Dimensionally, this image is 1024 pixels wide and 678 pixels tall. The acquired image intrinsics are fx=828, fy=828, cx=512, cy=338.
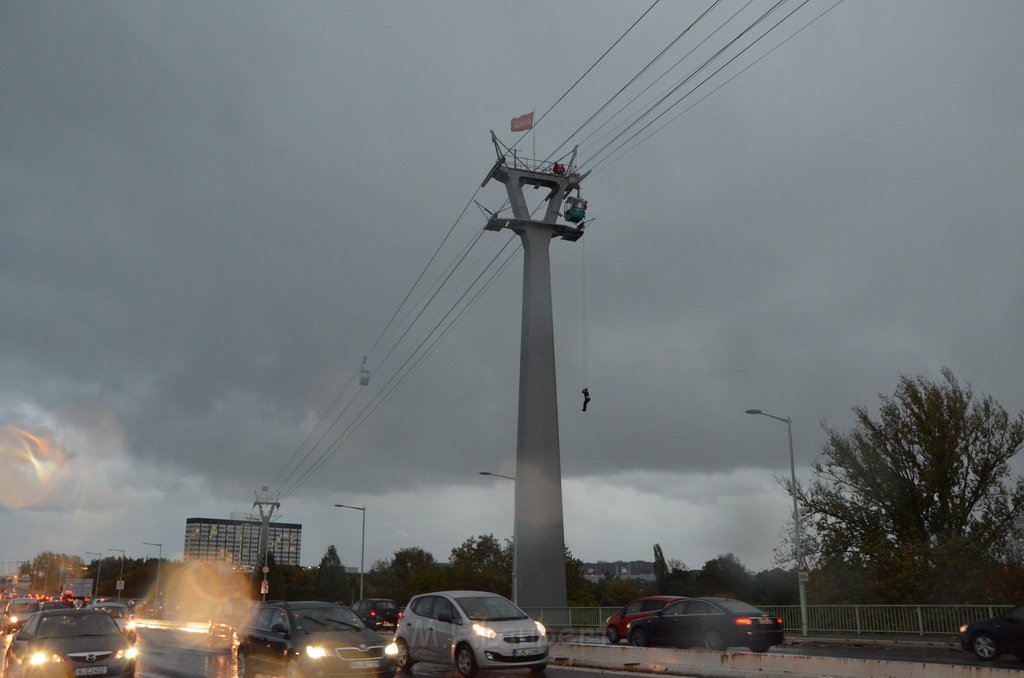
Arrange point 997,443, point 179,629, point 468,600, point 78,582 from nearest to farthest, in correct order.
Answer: point 468,600, point 179,629, point 997,443, point 78,582

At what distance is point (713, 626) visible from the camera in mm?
21016

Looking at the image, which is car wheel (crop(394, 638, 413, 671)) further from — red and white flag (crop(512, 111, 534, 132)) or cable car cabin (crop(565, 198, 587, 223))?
cable car cabin (crop(565, 198, 587, 223))

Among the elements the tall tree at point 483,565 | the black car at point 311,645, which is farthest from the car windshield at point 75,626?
the tall tree at point 483,565

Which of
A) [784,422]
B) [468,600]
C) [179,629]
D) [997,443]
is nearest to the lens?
[468,600]

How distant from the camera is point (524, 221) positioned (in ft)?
156

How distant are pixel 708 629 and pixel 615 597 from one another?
70354mm

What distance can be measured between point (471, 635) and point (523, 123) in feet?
92.0

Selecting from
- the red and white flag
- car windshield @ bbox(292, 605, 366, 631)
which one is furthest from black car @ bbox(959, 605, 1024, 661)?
the red and white flag

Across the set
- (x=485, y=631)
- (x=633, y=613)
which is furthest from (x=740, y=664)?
(x=633, y=613)

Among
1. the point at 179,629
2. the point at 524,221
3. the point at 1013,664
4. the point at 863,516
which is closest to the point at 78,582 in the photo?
the point at 179,629

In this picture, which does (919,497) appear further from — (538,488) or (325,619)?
(325,619)

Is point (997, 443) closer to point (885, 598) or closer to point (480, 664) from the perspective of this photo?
point (885, 598)

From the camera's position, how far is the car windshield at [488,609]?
645 inches

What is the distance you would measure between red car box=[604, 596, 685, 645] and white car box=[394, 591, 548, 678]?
8466 millimetres
